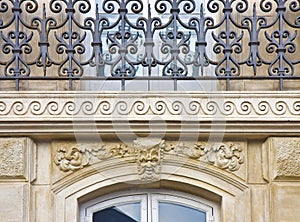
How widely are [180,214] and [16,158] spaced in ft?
4.88

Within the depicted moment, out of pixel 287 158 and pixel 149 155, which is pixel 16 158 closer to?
pixel 149 155

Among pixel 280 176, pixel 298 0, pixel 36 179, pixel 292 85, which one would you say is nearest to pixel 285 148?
pixel 280 176

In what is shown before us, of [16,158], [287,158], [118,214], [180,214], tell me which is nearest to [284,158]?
[287,158]

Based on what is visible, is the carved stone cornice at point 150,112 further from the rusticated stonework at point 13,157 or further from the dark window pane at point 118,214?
the dark window pane at point 118,214

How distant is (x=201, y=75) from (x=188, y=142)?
0.59m

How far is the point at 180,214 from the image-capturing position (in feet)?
26.1

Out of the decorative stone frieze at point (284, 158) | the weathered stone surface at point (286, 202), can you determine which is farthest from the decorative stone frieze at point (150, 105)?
the weathered stone surface at point (286, 202)

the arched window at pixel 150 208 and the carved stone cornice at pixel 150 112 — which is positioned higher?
the carved stone cornice at pixel 150 112

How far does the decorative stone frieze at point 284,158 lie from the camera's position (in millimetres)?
7609

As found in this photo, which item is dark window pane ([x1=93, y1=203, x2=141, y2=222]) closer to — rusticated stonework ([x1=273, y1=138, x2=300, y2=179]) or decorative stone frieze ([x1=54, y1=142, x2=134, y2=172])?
decorative stone frieze ([x1=54, y1=142, x2=134, y2=172])

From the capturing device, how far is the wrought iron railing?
7.88m

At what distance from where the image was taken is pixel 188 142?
7805mm

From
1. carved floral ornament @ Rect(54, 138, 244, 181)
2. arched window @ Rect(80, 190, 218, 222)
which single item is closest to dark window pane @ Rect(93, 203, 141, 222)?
arched window @ Rect(80, 190, 218, 222)

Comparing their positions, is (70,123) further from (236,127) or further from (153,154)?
(236,127)
